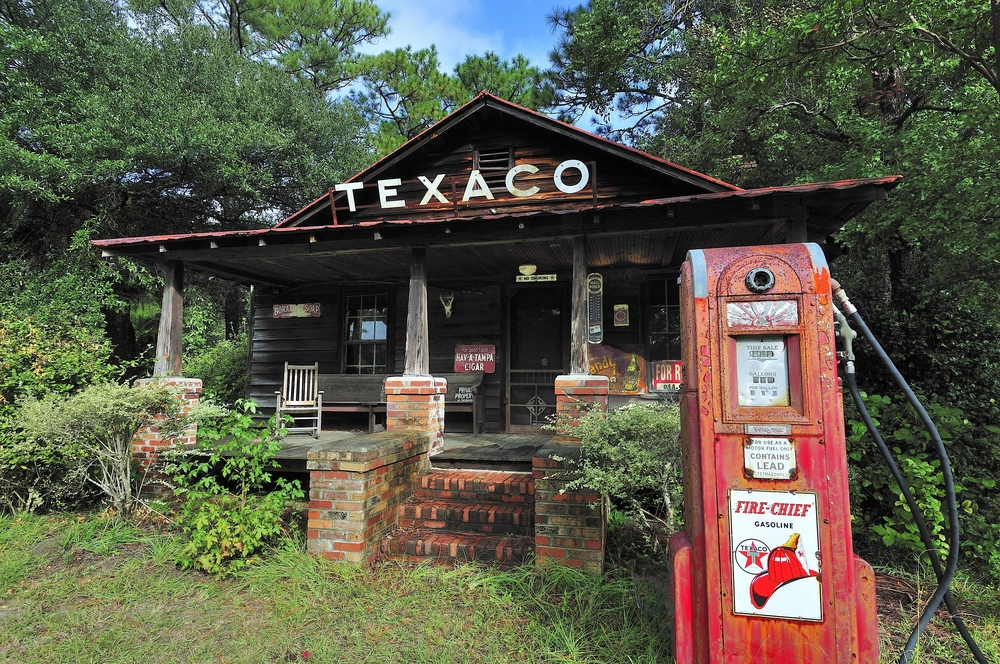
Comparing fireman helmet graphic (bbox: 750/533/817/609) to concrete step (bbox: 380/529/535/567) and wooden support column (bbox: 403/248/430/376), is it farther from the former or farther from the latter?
wooden support column (bbox: 403/248/430/376)

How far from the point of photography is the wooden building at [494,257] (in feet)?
18.6

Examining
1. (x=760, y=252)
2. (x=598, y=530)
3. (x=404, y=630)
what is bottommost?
(x=404, y=630)

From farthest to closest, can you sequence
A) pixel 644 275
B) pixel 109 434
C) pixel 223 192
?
1. pixel 223 192
2. pixel 644 275
3. pixel 109 434

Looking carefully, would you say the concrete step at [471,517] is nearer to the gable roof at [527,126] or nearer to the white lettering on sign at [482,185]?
the white lettering on sign at [482,185]

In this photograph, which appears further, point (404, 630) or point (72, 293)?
point (72, 293)

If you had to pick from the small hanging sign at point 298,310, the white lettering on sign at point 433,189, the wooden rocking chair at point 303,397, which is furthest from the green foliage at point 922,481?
the small hanging sign at point 298,310

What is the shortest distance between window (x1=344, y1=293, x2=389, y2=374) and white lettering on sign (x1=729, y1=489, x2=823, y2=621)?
7486 mm

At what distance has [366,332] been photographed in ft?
29.6

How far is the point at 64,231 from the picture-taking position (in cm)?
1100

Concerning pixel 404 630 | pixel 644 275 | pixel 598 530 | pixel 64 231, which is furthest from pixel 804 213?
pixel 64 231

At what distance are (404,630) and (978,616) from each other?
3575 mm

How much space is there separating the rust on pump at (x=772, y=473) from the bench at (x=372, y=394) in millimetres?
5621

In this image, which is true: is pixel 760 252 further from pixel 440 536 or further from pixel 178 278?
pixel 178 278

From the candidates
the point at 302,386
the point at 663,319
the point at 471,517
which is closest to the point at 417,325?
the point at 471,517
